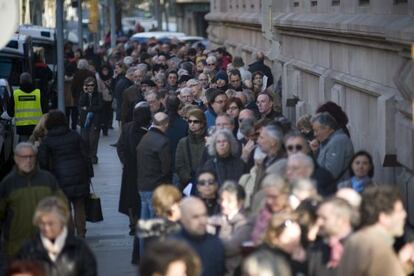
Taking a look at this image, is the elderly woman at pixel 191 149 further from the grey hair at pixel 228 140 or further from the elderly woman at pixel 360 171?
the elderly woman at pixel 360 171

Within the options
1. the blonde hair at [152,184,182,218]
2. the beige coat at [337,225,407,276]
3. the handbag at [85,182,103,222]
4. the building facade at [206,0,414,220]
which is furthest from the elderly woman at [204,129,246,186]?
the beige coat at [337,225,407,276]

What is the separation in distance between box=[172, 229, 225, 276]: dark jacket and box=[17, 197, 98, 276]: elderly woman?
64 centimetres

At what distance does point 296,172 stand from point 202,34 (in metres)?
69.4

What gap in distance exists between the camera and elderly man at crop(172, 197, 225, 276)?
10.0 metres

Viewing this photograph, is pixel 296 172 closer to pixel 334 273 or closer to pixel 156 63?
pixel 334 273

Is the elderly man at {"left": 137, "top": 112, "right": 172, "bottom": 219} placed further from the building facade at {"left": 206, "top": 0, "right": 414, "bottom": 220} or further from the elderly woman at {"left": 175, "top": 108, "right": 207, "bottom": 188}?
the building facade at {"left": 206, "top": 0, "right": 414, "bottom": 220}

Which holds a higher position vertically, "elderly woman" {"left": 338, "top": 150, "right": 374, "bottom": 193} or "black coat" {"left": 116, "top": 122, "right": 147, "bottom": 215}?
"elderly woman" {"left": 338, "top": 150, "right": 374, "bottom": 193}

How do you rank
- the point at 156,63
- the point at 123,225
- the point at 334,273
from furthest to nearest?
1. the point at 156,63
2. the point at 123,225
3. the point at 334,273

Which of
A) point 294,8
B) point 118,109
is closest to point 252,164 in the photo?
point 294,8

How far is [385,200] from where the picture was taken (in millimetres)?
10047

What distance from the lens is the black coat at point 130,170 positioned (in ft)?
56.1

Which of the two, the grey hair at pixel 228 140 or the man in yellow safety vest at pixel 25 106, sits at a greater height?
the grey hair at pixel 228 140

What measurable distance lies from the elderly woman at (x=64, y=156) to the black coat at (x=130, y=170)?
0.89 meters

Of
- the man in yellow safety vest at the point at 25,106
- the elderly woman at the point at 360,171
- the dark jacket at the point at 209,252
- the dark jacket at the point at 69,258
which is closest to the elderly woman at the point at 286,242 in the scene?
the dark jacket at the point at 209,252
